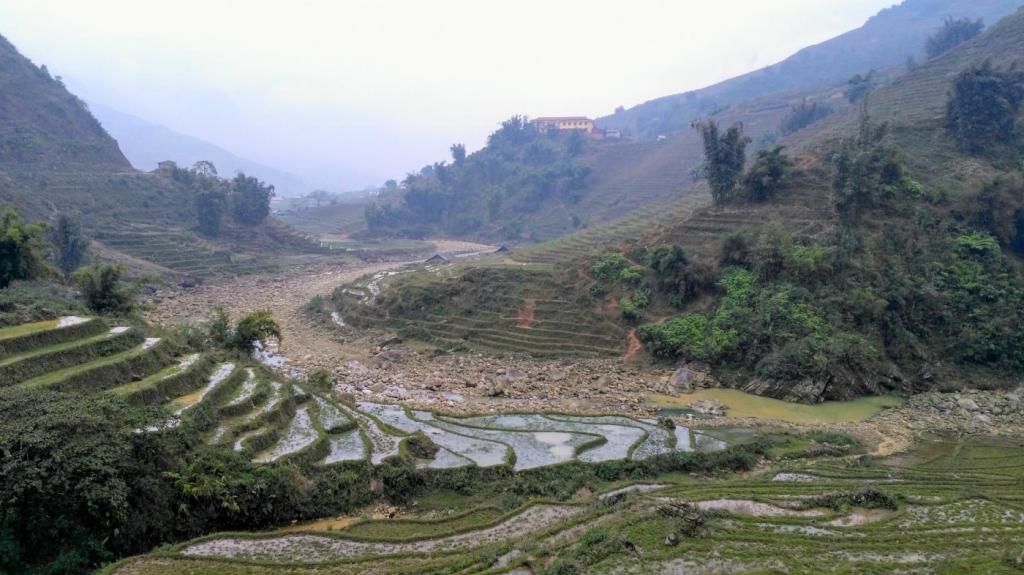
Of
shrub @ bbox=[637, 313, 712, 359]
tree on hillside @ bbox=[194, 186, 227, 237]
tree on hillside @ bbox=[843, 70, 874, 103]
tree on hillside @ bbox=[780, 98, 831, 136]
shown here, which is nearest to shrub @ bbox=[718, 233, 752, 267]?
shrub @ bbox=[637, 313, 712, 359]

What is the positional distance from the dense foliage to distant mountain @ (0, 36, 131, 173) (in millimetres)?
32826

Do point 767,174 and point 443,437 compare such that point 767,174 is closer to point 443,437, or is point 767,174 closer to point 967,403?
point 967,403

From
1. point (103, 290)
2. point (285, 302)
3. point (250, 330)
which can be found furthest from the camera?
point (285, 302)

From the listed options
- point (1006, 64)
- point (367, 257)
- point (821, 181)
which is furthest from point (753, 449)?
point (367, 257)

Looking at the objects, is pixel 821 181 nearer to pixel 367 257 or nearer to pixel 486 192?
pixel 367 257

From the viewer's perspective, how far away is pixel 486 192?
295 ft

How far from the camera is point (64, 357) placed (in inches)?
616

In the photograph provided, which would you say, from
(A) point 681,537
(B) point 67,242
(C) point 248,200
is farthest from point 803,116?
(B) point 67,242

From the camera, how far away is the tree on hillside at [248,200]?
202ft

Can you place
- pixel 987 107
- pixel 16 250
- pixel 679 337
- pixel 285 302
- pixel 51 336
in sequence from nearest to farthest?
1. pixel 51 336
2. pixel 16 250
3. pixel 679 337
4. pixel 987 107
5. pixel 285 302

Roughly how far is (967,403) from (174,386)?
2656 cm

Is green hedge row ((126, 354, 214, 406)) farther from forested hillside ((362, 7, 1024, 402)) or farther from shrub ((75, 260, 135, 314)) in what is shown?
forested hillside ((362, 7, 1024, 402))

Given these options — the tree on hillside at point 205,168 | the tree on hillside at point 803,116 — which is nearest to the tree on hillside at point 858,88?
the tree on hillside at point 803,116

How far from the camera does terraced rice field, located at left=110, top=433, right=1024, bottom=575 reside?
31.9 ft
